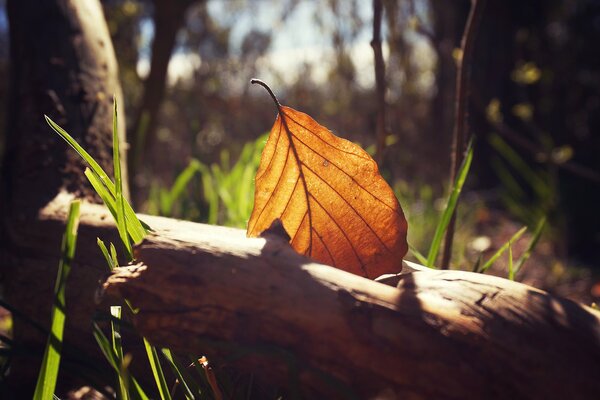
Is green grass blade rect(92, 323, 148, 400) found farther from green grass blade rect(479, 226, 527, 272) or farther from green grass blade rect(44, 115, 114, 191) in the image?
green grass blade rect(479, 226, 527, 272)

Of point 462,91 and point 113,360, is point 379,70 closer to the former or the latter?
point 462,91

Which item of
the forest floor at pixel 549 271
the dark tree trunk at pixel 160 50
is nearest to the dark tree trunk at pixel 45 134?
the dark tree trunk at pixel 160 50

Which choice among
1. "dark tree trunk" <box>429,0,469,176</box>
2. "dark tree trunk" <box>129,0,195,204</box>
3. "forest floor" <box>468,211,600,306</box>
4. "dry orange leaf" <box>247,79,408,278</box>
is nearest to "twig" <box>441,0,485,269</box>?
"dry orange leaf" <box>247,79,408,278</box>

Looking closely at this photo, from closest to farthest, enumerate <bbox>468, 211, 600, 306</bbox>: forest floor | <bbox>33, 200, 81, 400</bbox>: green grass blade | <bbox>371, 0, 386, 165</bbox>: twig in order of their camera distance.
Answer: <bbox>33, 200, 81, 400</bbox>: green grass blade → <bbox>371, 0, 386, 165</bbox>: twig → <bbox>468, 211, 600, 306</bbox>: forest floor

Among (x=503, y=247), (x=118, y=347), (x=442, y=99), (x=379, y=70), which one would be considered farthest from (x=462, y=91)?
(x=442, y=99)

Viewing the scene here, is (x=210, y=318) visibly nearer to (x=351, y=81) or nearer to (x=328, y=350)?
(x=328, y=350)

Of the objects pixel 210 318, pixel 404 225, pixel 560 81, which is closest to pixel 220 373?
pixel 210 318
